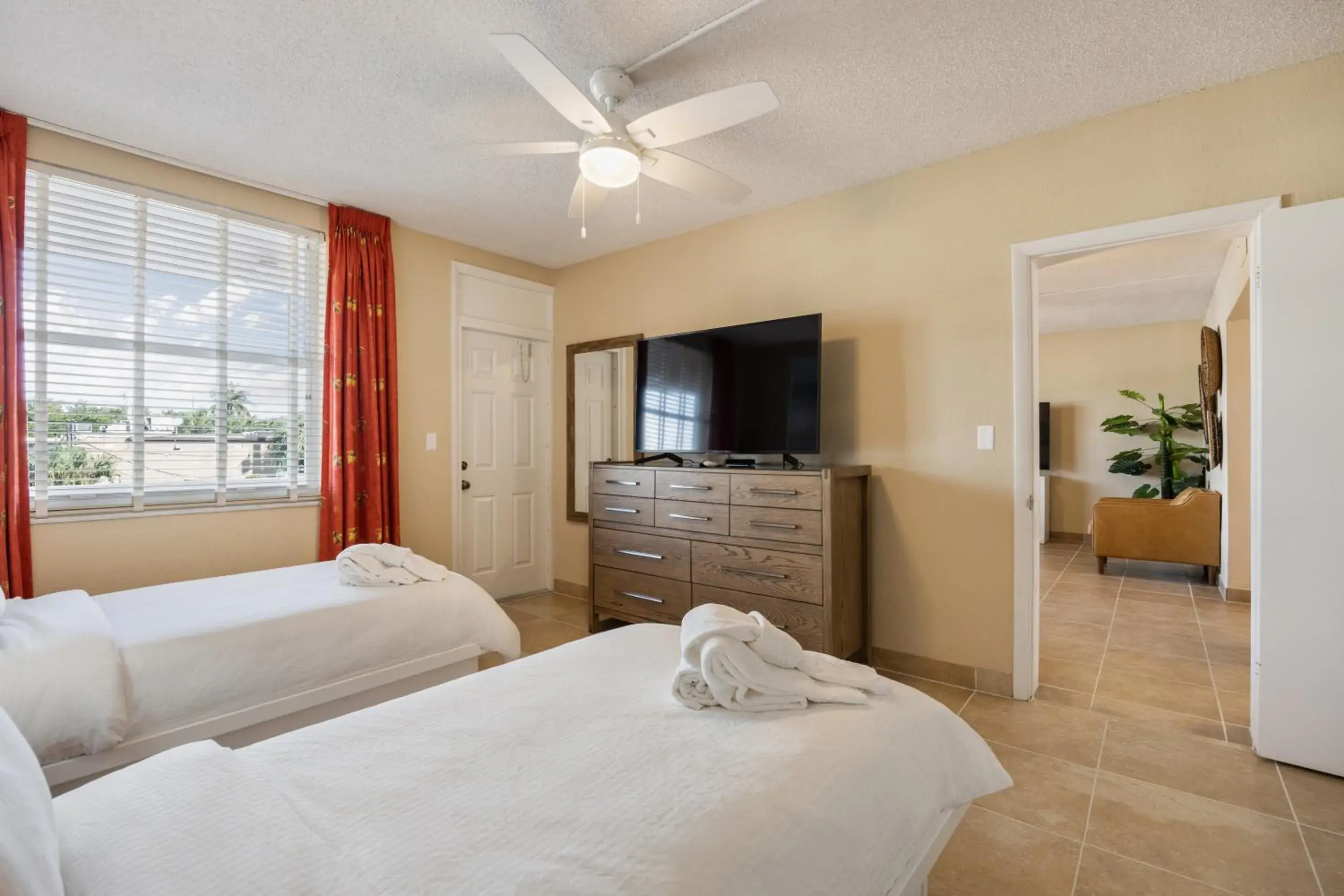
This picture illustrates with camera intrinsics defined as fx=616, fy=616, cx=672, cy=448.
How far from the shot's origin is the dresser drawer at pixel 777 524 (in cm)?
294

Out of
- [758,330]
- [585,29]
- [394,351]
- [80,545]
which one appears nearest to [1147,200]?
[758,330]

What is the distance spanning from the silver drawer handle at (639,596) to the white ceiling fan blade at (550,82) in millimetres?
2459

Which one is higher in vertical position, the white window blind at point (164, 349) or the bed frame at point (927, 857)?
the white window blind at point (164, 349)

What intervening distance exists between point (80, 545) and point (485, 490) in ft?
7.14

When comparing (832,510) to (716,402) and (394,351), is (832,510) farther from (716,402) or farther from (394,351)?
Answer: (394,351)

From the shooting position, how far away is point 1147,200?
2.59 m

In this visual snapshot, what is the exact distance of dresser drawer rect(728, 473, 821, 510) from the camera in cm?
295

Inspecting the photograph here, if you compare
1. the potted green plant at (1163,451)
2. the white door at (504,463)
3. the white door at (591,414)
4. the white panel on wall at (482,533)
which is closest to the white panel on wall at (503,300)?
the white door at (504,463)

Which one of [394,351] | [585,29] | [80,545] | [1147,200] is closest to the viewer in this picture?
[585,29]

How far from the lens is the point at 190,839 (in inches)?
35.2

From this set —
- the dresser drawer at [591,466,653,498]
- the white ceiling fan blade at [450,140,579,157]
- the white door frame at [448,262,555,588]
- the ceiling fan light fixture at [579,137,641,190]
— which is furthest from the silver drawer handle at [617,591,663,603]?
the white ceiling fan blade at [450,140,579,157]

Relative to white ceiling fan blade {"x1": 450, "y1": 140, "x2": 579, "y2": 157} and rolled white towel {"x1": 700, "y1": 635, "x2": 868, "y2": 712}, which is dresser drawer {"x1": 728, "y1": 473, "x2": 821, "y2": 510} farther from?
white ceiling fan blade {"x1": 450, "y1": 140, "x2": 579, "y2": 157}

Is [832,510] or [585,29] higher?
[585,29]

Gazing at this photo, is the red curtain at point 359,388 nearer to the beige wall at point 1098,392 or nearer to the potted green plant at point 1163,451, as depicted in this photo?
the beige wall at point 1098,392
